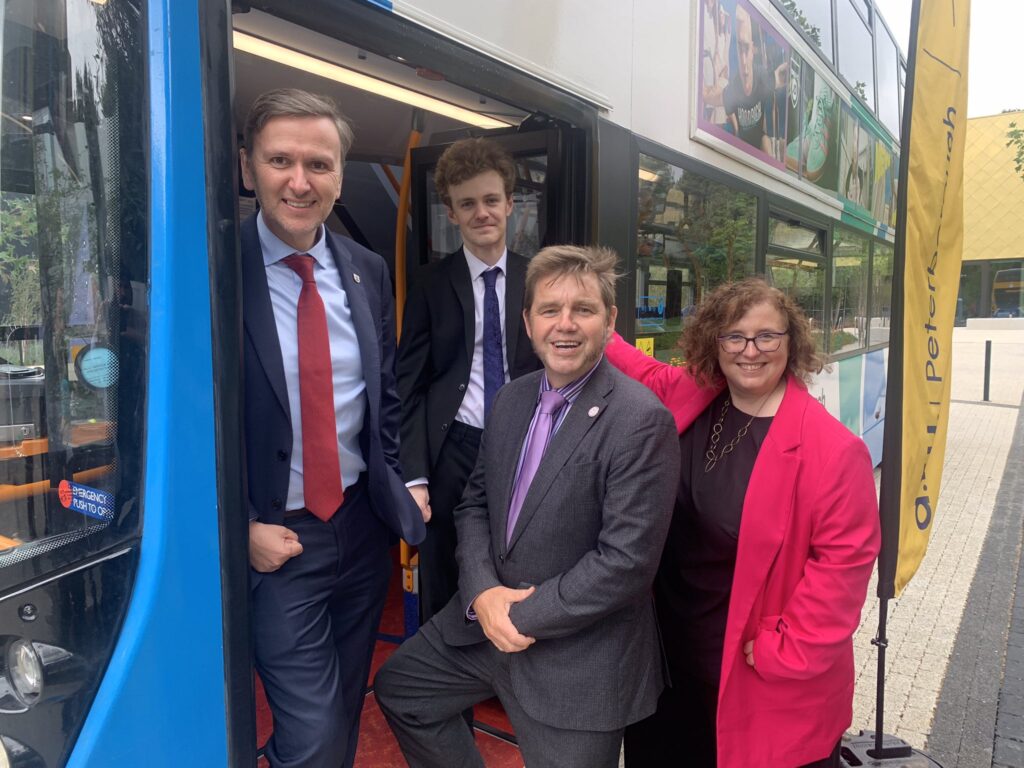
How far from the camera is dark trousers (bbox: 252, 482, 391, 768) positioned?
173 centimetres

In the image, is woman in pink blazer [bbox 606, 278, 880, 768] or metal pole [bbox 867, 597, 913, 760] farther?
metal pole [bbox 867, 597, 913, 760]

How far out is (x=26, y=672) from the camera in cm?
123

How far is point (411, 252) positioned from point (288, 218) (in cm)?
202

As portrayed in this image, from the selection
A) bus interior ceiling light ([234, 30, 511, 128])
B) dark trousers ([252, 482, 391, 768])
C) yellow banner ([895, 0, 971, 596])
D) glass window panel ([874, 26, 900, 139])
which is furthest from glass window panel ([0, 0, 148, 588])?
glass window panel ([874, 26, 900, 139])

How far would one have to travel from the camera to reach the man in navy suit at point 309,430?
5.39 ft

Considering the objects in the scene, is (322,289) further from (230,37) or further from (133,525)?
(133,525)

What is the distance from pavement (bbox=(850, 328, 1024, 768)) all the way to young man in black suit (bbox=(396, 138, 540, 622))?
2267 mm

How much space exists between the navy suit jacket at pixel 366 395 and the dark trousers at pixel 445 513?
1.60 ft

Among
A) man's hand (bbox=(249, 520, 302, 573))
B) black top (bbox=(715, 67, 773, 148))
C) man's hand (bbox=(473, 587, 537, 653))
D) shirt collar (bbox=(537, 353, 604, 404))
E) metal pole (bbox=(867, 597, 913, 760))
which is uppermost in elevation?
black top (bbox=(715, 67, 773, 148))

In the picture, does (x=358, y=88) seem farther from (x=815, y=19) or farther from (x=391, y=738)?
(x=815, y=19)

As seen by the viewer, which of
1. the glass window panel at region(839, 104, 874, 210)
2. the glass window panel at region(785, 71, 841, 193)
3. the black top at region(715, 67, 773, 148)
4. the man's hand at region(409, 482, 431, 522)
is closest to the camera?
the man's hand at region(409, 482, 431, 522)

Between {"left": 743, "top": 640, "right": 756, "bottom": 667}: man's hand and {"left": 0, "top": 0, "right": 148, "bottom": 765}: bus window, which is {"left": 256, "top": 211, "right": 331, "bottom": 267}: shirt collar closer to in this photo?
{"left": 0, "top": 0, "right": 148, "bottom": 765}: bus window

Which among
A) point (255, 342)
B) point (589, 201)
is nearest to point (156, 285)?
point (255, 342)

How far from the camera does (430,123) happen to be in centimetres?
348
